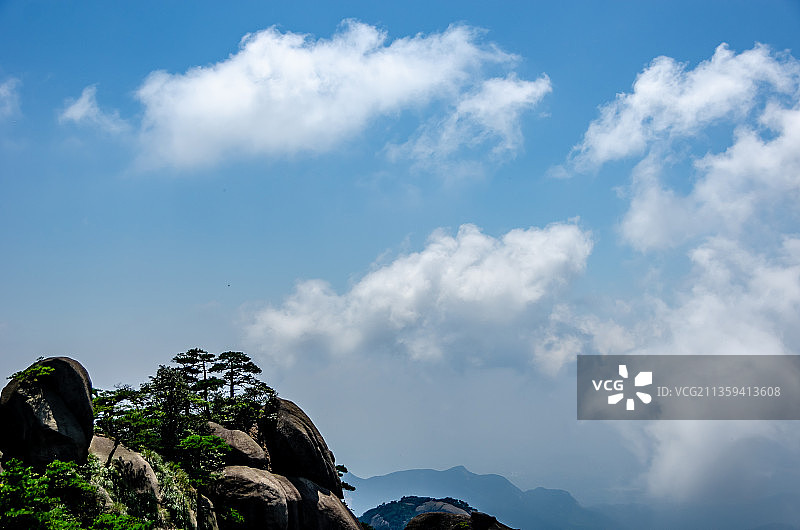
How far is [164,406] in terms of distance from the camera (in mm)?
25766

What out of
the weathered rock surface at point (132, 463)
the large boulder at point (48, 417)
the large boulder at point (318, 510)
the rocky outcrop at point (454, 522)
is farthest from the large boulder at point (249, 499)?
the rocky outcrop at point (454, 522)

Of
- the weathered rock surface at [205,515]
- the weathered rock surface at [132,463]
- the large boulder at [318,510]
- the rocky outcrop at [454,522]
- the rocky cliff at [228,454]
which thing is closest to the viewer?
the rocky cliff at [228,454]

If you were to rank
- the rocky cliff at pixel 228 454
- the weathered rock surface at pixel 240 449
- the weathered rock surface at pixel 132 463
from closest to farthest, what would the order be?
1. the rocky cliff at pixel 228 454
2. the weathered rock surface at pixel 132 463
3. the weathered rock surface at pixel 240 449

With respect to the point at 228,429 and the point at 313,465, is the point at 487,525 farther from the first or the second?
the point at 228,429

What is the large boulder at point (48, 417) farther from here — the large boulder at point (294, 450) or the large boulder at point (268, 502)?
the large boulder at point (294, 450)

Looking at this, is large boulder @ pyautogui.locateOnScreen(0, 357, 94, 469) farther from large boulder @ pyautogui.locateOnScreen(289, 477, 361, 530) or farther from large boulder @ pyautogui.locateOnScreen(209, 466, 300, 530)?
large boulder @ pyautogui.locateOnScreen(289, 477, 361, 530)

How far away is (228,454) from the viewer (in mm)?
27969

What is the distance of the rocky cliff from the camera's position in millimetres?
18812

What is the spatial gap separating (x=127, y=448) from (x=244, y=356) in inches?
583

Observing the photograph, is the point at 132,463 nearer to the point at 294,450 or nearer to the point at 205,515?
the point at 205,515

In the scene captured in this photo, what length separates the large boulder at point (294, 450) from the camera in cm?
3142

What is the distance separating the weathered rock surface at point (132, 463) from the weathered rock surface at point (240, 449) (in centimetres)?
622

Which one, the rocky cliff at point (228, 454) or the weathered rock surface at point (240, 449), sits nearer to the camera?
the rocky cliff at point (228, 454)

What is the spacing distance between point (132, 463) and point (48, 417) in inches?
146
